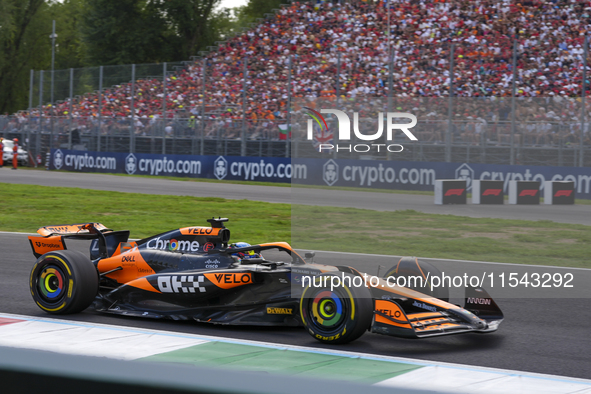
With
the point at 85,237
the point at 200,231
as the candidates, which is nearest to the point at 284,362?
the point at 200,231

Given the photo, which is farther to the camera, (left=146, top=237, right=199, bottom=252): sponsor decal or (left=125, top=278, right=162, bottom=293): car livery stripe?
(left=146, top=237, right=199, bottom=252): sponsor decal

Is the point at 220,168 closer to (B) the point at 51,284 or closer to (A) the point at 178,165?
(A) the point at 178,165

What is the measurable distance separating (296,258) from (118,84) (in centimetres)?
2151

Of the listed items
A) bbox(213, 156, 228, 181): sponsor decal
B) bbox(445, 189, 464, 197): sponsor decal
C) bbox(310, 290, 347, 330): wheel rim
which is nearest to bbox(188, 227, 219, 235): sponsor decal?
bbox(310, 290, 347, 330): wheel rim

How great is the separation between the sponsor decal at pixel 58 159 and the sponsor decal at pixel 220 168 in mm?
7555

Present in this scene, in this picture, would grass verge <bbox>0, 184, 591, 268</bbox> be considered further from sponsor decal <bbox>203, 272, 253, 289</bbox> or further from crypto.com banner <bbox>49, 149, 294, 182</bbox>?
crypto.com banner <bbox>49, 149, 294, 182</bbox>

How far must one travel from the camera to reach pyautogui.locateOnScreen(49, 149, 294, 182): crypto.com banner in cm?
2188

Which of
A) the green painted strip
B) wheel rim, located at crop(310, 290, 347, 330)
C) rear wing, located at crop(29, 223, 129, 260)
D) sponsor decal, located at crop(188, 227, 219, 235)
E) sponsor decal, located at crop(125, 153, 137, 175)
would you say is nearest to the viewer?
the green painted strip

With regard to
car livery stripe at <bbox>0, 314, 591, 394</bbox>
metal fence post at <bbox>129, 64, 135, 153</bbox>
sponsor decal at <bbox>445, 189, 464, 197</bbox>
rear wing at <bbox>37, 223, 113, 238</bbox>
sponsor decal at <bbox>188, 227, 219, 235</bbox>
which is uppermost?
metal fence post at <bbox>129, 64, 135, 153</bbox>

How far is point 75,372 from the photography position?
1.74m

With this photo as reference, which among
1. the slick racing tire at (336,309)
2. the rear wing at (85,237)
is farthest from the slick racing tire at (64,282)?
the slick racing tire at (336,309)

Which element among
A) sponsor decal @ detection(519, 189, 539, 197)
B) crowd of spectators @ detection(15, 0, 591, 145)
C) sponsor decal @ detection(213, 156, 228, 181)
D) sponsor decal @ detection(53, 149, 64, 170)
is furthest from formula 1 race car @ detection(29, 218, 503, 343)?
sponsor decal @ detection(53, 149, 64, 170)

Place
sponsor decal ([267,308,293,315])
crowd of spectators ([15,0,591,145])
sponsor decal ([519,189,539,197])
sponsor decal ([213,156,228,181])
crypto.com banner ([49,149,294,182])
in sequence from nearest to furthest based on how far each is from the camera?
sponsor decal ([267,308,293,315]) < sponsor decal ([519,189,539,197]) < crowd of spectators ([15,0,591,145]) < crypto.com banner ([49,149,294,182]) < sponsor decal ([213,156,228,181])

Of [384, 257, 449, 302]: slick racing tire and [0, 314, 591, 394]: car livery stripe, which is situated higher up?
[384, 257, 449, 302]: slick racing tire
